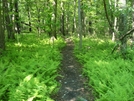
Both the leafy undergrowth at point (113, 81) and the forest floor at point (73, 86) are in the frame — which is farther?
the forest floor at point (73, 86)

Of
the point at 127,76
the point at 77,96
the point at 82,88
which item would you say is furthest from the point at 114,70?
the point at 77,96

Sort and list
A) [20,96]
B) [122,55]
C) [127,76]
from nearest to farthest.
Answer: [20,96] < [127,76] < [122,55]

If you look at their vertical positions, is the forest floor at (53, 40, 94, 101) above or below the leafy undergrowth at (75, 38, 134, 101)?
below

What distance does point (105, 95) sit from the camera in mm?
6320

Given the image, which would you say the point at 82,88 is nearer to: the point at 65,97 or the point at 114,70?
the point at 65,97

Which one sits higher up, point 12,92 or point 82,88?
point 12,92

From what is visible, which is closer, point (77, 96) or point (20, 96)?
point (20, 96)

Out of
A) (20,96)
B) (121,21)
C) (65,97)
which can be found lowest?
(65,97)

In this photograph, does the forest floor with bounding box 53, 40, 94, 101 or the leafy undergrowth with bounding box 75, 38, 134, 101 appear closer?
the leafy undergrowth with bounding box 75, 38, 134, 101

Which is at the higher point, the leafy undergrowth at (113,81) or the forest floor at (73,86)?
the leafy undergrowth at (113,81)

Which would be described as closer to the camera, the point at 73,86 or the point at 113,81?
the point at 113,81

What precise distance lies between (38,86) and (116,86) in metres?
2.87

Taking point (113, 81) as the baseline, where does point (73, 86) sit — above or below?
below

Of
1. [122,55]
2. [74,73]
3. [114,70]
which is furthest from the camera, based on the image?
[122,55]
